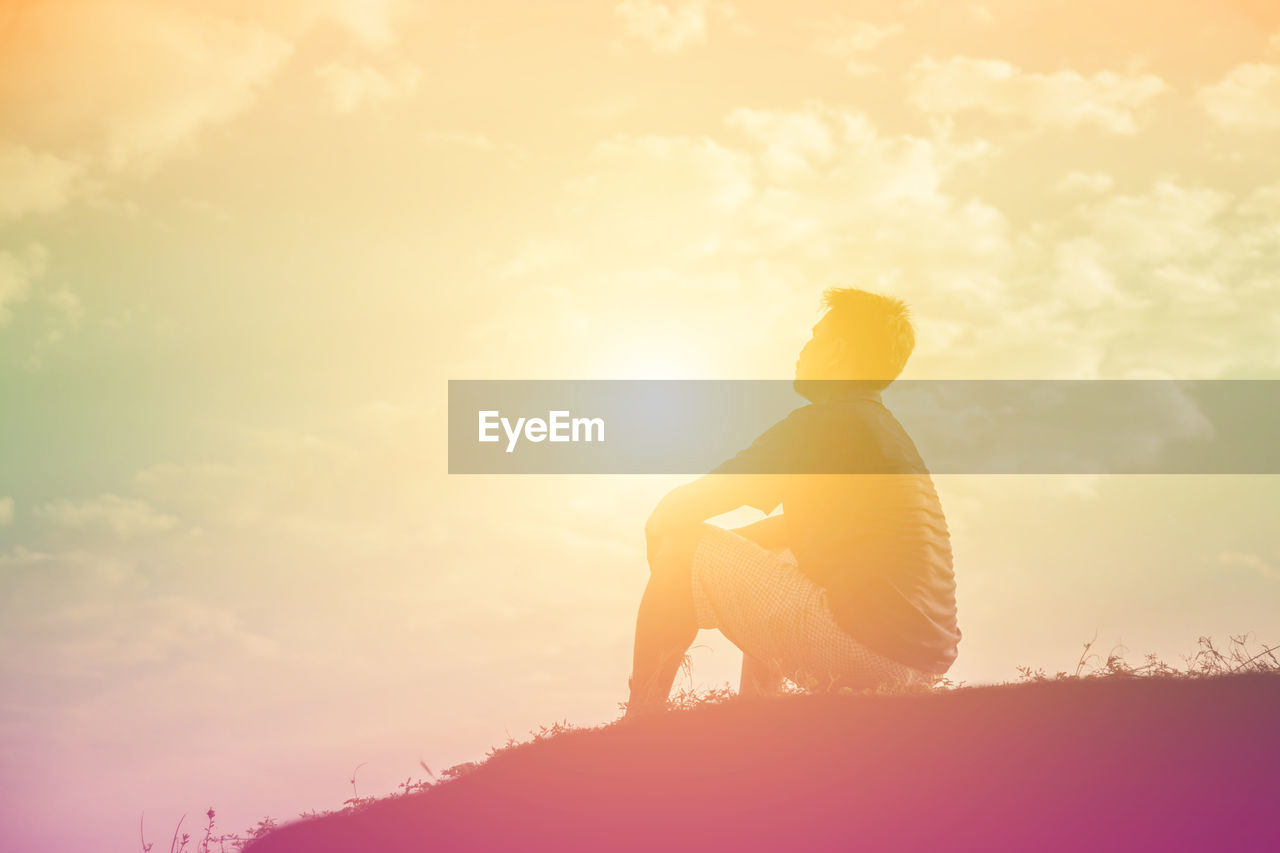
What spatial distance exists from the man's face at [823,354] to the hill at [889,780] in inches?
72.1

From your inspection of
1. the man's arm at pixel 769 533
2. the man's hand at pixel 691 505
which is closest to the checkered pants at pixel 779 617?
the man's hand at pixel 691 505

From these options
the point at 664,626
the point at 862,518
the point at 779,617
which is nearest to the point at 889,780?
the point at 779,617

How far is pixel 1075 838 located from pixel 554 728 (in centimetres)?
291

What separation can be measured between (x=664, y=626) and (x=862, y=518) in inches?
49.8

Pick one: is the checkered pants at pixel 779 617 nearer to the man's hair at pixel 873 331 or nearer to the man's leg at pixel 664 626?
the man's leg at pixel 664 626

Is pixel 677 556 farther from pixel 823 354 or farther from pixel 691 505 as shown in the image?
pixel 823 354

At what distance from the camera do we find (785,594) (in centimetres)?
609

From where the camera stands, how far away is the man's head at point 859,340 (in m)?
6.43

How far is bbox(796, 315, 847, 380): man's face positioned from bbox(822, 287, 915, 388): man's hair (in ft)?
0.16

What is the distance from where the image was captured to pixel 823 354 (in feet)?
21.3

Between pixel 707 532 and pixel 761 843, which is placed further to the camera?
pixel 707 532

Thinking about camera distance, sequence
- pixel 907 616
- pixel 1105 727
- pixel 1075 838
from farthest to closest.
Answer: pixel 907 616, pixel 1105 727, pixel 1075 838

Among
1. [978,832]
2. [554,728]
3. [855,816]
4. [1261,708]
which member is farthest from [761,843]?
[1261,708]

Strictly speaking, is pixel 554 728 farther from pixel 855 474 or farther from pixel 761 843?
pixel 855 474
